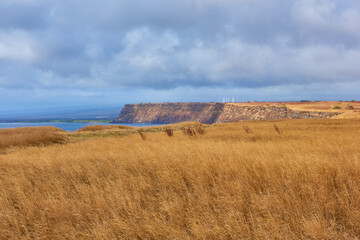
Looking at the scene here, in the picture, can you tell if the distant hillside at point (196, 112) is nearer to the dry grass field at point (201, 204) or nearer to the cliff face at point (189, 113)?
the cliff face at point (189, 113)

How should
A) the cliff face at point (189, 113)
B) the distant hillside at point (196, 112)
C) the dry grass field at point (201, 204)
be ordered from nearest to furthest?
1. the dry grass field at point (201, 204)
2. the distant hillside at point (196, 112)
3. the cliff face at point (189, 113)

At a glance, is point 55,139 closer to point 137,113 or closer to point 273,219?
point 273,219

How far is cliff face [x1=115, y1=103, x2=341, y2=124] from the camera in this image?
9507 centimetres

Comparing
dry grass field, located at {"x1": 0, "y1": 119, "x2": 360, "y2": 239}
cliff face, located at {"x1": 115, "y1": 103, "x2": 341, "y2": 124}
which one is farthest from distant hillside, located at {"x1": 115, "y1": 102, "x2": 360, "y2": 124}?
dry grass field, located at {"x1": 0, "y1": 119, "x2": 360, "y2": 239}

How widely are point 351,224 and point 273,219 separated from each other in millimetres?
1098

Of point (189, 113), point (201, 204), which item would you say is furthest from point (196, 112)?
point (201, 204)

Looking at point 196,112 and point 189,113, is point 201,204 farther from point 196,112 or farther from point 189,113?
point 189,113

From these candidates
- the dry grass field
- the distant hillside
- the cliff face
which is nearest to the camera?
the dry grass field

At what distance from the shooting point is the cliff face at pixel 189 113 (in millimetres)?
95069

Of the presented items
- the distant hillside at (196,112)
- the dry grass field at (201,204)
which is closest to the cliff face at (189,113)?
the distant hillside at (196,112)

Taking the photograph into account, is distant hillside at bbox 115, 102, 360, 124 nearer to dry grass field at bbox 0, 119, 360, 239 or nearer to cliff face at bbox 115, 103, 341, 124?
cliff face at bbox 115, 103, 341, 124

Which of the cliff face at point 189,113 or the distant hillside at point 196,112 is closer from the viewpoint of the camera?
the distant hillside at point 196,112

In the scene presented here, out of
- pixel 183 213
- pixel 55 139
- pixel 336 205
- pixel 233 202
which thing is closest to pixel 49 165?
pixel 183 213

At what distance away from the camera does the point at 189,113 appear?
158 m
